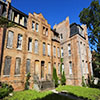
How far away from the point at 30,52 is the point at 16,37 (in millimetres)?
3300

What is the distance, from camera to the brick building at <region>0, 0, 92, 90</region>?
434 inches

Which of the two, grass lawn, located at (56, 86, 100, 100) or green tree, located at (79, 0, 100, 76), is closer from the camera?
grass lawn, located at (56, 86, 100, 100)

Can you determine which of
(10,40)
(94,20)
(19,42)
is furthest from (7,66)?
(94,20)

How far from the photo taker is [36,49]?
14672mm

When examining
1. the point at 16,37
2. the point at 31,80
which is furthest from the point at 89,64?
the point at 16,37

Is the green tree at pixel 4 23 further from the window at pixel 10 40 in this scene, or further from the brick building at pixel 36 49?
the window at pixel 10 40

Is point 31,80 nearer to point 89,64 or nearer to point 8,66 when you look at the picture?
point 8,66

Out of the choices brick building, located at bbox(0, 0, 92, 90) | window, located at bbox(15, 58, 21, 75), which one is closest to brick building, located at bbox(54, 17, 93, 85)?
brick building, located at bbox(0, 0, 92, 90)

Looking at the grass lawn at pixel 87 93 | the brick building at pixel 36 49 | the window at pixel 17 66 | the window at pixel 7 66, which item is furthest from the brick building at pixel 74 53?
the window at pixel 7 66

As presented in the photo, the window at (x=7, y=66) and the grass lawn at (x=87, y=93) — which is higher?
the window at (x=7, y=66)

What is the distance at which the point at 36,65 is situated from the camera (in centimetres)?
1397

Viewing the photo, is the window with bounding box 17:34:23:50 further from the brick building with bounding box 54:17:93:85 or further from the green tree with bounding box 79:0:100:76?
the green tree with bounding box 79:0:100:76

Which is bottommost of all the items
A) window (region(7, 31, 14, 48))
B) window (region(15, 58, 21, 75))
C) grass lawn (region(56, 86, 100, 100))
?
grass lawn (region(56, 86, 100, 100))

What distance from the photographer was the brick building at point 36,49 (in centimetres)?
1101
